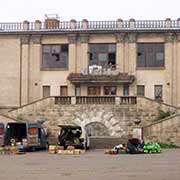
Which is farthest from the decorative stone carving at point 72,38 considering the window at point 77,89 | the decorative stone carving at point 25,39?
the window at point 77,89

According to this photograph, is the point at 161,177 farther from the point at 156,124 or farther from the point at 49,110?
the point at 49,110

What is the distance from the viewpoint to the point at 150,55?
51.2m

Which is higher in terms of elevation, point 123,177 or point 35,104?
point 35,104

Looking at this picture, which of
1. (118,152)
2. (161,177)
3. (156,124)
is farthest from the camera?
(156,124)

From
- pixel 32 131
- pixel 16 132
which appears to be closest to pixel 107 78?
pixel 16 132

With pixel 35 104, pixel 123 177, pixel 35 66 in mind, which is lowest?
pixel 123 177

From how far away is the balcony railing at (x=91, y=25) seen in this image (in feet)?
168

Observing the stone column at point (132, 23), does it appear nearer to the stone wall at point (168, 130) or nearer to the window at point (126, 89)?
the window at point (126, 89)

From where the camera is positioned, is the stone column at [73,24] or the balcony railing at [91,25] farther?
the stone column at [73,24]

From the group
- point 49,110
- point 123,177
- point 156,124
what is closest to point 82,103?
point 49,110

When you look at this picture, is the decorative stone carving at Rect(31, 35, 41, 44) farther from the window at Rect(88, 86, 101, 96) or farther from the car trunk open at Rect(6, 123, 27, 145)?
the car trunk open at Rect(6, 123, 27, 145)

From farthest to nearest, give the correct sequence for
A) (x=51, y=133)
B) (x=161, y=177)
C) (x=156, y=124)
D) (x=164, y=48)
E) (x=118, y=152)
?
(x=164, y=48) → (x=51, y=133) → (x=156, y=124) → (x=118, y=152) → (x=161, y=177)

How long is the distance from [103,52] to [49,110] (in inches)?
348

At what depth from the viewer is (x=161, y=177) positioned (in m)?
19.8
